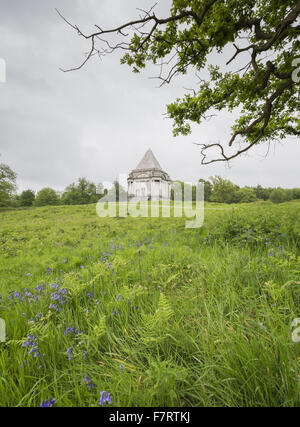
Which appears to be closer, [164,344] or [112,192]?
[164,344]

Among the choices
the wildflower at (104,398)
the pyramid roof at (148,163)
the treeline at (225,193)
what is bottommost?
the wildflower at (104,398)

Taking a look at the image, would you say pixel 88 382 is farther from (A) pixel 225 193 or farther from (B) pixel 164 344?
(A) pixel 225 193

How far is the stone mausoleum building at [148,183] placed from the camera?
5775 cm

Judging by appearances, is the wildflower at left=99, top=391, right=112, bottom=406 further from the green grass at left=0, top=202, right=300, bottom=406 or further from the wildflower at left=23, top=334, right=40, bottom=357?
the wildflower at left=23, top=334, right=40, bottom=357

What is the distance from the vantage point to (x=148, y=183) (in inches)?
2315

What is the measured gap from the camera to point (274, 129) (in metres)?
8.06

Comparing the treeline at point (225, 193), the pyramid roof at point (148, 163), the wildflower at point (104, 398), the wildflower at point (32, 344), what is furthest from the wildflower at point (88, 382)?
the pyramid roof at point (148, 163)

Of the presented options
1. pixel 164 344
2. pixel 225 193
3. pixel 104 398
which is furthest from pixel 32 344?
pixel 225 193

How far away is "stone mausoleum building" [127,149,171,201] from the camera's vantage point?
5775cm

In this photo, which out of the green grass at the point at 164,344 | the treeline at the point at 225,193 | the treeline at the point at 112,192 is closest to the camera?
the green grass at the point at 164,344

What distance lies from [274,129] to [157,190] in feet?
164

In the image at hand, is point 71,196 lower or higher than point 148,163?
lower

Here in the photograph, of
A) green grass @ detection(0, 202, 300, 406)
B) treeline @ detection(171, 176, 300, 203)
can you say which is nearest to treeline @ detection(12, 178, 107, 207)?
treeline @ detection(171, 176, 300, 203)

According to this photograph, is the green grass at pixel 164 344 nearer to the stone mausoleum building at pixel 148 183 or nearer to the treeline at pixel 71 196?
the stone mausoleum building at pixel 148 183
